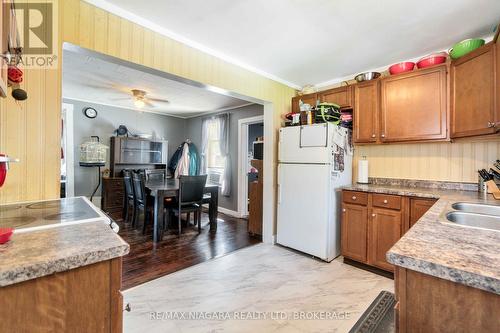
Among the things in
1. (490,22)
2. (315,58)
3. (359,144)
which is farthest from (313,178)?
(490,22)

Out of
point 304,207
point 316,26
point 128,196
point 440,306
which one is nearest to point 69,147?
point 128,196

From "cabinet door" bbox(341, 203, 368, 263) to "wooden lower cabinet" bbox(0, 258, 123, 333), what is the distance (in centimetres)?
243

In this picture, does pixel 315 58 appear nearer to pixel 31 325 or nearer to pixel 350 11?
pixel 350 11

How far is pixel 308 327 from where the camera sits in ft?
5.54

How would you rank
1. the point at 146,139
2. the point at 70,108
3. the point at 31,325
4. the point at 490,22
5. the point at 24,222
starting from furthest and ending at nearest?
the point at 146,139 → the point at 70,108 → the point at 490,22 → the point at 24,222 → the point at 31,325

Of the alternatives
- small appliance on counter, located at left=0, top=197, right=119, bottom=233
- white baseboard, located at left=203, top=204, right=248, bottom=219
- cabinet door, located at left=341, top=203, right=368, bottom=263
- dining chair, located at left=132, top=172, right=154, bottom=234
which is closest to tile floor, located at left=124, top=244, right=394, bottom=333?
cabinet door, located at left=341, top=203, right=368, bottom=263

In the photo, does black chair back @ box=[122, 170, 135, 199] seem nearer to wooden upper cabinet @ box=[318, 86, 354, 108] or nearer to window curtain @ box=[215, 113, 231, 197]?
window curtain @ box=[215, 113, 231, 197]

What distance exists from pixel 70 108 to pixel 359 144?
519cm

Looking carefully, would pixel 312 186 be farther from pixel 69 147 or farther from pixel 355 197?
pixel 69 147

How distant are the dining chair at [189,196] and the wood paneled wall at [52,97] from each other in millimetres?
1756

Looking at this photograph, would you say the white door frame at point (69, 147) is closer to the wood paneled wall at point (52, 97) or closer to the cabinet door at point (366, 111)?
the wood paneled wall at point (52, 97)

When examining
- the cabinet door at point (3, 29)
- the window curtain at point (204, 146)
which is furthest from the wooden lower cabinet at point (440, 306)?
the window curtain at point (204, 146)

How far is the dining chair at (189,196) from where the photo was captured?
3.52 metres

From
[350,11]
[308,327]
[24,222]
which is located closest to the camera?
[24,222]
